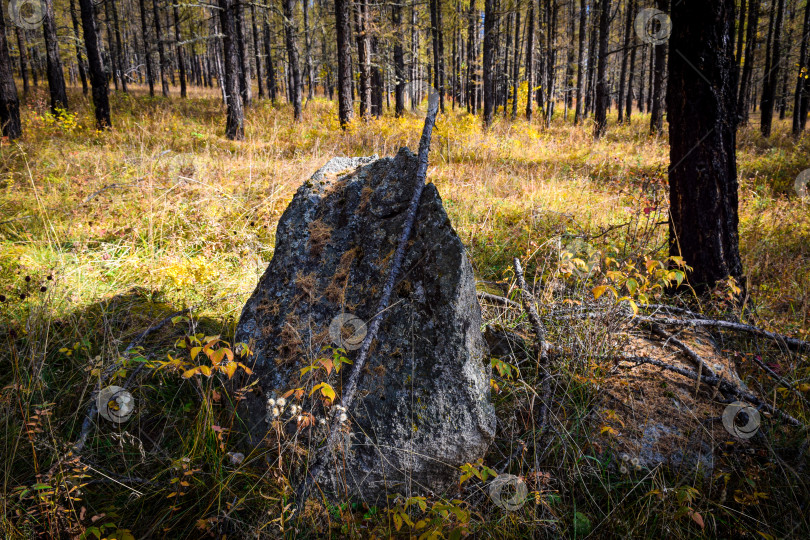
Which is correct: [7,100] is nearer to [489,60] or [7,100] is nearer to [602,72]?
[489,60]

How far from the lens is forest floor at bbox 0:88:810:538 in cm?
140

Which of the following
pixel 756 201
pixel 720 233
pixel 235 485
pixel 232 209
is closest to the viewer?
pixel 235 485

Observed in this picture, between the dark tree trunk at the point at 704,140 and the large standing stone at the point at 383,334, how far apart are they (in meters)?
2.16

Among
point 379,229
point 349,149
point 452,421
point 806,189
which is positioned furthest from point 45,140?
point 806,189

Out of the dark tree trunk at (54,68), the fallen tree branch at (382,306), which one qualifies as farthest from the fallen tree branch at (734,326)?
the dark tree trunk at (54,68)

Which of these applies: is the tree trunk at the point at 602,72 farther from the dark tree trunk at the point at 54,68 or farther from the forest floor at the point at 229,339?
the dark tree trunk at the point at 54,68

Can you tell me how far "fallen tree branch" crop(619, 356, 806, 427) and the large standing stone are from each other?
0.85 meters

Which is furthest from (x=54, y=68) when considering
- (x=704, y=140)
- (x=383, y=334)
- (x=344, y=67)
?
(x=704, y=140)

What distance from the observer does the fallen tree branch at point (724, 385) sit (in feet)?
5.58

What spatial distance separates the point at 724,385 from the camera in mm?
1886

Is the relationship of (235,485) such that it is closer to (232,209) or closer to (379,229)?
(379,229)

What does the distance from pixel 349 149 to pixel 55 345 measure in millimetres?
6088

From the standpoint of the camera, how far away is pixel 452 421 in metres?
1.52

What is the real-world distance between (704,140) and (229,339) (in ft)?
11.9
